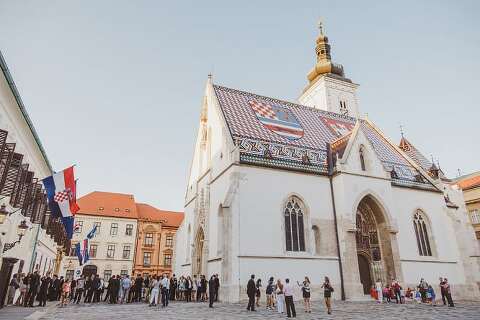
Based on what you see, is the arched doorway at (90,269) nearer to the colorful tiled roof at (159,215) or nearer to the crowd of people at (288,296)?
the colorful tiled roof at (159,215)

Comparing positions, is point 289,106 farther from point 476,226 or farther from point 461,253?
point 476,226

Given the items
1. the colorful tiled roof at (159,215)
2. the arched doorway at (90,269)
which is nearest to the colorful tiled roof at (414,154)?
the colorful tiled roof at (159,215)

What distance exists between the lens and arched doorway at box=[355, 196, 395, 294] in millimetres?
20781

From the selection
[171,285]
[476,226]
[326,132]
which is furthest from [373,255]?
[476,226]

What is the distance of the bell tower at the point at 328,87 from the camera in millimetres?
39688

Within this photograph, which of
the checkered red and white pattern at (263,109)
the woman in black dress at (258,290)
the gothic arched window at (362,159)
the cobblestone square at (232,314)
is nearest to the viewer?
the cobblestone square at (232,314)

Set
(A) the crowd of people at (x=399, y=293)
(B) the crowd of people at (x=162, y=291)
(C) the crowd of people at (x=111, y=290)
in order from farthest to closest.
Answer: (A) the crowd of people at (x=399, y=293) → (C) the crowd of people at (x=111, y=290) → (B) the crowd of people at (x=162, y=291)

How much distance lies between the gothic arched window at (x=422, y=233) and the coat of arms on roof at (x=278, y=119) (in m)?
10.4

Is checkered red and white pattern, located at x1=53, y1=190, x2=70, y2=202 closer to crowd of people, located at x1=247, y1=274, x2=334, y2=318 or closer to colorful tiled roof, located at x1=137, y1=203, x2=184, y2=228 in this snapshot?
crowd of people, located at x1=247, y1=274, x2=334, y2=318

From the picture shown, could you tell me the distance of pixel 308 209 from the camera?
2008 centimetres

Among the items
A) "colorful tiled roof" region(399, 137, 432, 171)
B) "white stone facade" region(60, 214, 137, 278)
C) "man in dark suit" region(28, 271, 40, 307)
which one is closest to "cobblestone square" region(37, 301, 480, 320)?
"man in dark suit" region(28, 271, 40, 307)

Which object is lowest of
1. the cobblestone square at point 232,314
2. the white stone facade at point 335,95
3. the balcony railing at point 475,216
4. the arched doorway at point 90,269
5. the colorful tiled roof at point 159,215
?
the cobblestone square at point 232,314

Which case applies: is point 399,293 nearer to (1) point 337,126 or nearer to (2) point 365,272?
(2) point 365,272

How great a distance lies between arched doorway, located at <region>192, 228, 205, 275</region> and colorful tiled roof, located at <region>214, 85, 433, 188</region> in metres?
7.03
